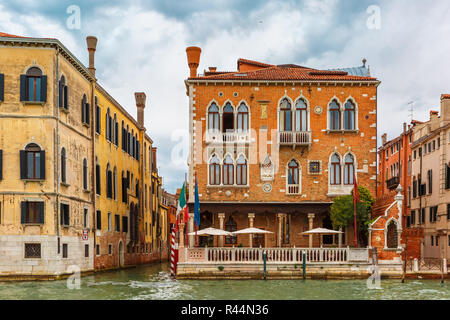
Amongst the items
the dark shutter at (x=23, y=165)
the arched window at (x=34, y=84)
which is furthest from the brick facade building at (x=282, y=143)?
the dark shutter at (x=23, y=165)

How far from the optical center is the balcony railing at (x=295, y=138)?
33.5m

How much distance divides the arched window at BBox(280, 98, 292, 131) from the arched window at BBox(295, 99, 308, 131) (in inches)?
14.4

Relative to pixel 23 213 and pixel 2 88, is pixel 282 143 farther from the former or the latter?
pixel 2 88

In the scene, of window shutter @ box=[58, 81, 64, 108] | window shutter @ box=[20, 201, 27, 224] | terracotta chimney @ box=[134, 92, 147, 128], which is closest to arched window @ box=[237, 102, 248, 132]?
window shutter @ box=[58, 81, 64, 108]

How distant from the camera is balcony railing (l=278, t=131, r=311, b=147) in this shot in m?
33.5

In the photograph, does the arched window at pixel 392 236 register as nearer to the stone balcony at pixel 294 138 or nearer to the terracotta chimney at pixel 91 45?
the stone balcony at pixel 294 138

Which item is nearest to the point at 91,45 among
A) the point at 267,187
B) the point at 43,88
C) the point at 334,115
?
the point at 43,88

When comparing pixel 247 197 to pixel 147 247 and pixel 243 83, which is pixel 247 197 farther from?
pixel 147 247

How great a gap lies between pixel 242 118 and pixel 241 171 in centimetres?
278

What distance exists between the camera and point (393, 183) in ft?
166

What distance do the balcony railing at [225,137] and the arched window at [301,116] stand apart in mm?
2815

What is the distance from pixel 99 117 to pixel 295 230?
1251 centimetres

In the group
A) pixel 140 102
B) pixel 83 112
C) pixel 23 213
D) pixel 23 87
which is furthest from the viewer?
pixel 140 102

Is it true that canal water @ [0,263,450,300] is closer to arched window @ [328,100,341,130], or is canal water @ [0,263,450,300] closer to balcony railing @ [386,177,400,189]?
arched window @ [328,100,341,130]
